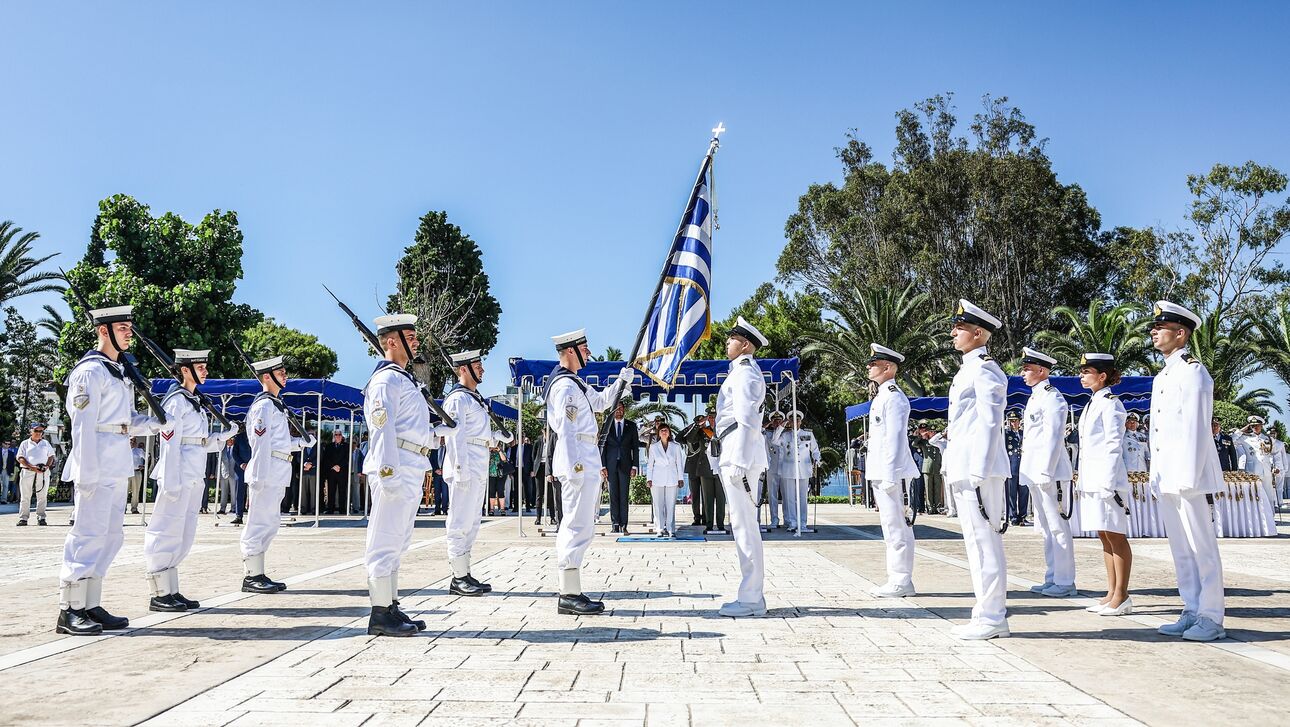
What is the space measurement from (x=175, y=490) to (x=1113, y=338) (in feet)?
116

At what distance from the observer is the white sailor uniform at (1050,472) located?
24.6ft

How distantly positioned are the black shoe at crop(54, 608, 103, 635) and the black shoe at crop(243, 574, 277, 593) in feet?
6.72

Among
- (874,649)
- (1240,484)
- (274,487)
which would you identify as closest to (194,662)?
(274,487)

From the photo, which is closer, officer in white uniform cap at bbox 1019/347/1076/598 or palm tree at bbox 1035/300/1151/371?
officer in white uniform cap at bbox 1019/347/1076/598

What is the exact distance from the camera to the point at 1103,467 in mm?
6914

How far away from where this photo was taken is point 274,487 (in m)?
8.21

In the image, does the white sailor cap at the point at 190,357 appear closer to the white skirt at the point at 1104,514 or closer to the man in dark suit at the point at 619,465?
the white skirt at the point at 1104,514

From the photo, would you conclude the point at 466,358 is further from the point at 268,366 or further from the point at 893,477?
the point at 893,477

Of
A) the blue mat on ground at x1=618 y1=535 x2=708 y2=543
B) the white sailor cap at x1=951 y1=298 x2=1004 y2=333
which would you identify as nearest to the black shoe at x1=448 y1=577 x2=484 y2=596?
the white sailor cap at x1=951 y1=298 x2=1004 y2=333

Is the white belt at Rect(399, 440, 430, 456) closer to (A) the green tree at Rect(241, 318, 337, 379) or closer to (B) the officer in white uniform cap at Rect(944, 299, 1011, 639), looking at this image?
(B) the officer in white uniform cap at Rect(944, 299, 1011, 639)

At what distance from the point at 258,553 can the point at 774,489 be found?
1118cm

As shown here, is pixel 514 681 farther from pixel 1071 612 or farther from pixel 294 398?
pixel 294 398

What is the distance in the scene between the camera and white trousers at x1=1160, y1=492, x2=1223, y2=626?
5639mm

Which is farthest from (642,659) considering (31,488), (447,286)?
(447,286)
